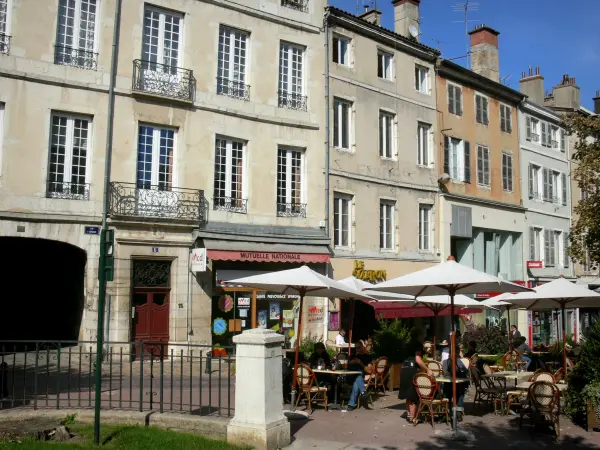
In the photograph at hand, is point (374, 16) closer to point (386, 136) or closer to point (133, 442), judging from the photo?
point (386, 136)

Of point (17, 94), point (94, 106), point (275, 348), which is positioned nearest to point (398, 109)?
point (94, 106)

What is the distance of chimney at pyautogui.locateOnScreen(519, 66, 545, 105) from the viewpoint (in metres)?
34.5

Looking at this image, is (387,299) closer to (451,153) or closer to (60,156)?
Result: (60,156)

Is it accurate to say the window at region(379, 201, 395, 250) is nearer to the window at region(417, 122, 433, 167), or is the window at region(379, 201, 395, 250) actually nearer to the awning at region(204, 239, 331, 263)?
the window at region(417, 122, 433, 167)

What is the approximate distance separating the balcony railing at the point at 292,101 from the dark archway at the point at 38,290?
8.09 meters

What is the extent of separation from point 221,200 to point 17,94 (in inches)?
248

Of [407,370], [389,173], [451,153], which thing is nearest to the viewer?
[407,370]

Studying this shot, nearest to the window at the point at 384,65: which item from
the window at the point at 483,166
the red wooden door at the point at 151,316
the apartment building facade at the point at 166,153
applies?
the apartment building facade at the point at 166,153

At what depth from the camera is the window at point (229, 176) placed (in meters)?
19.2

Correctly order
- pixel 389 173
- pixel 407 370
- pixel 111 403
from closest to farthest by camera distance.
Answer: pixel 111 403, pixel 407 370, pixel 389 173

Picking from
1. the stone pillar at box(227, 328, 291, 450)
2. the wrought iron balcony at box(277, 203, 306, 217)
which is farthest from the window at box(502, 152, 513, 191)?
the stone pillar at box(227, 328, 291, 450)

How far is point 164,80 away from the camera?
18375mm

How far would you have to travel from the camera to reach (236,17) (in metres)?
19.9

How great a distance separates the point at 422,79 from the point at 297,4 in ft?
22.6
